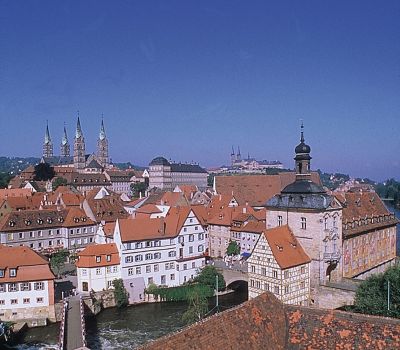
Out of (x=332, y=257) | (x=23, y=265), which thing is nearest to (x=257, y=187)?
(x=332, y=257)

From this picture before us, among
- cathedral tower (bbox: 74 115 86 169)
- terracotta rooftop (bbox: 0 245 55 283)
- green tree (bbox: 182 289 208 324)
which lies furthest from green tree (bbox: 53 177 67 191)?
green tree (bbox: 182 289 208 324)

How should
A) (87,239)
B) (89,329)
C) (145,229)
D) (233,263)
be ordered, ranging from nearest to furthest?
(89,329) → (145,229) → (233,263) → (87,239)

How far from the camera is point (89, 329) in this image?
39.2 metres

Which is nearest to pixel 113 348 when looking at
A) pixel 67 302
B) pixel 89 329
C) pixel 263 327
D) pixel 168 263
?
pixel 89 329

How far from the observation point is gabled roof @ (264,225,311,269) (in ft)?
124

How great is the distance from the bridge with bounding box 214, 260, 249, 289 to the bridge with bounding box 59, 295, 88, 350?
48.8 feet

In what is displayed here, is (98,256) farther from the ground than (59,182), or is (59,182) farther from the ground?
(59,182)

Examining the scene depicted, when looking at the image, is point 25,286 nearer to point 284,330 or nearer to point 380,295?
point 380,295

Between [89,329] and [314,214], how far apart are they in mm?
20913

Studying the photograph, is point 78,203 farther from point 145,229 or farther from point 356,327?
point 356,327

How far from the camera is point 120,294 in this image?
44938 mm

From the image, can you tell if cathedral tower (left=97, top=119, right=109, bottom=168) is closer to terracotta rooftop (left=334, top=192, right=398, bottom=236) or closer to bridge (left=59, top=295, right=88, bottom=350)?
terracotta rooftop (left=334, top=192, right=398, bottom=236)

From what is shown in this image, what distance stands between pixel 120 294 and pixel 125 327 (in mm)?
5787

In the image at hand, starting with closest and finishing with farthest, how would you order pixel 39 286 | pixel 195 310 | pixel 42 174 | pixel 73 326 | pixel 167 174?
pixel 73 326 → pixel 195 310 → pixel 39 286 → pixel 42 174 → pixel 167 174
